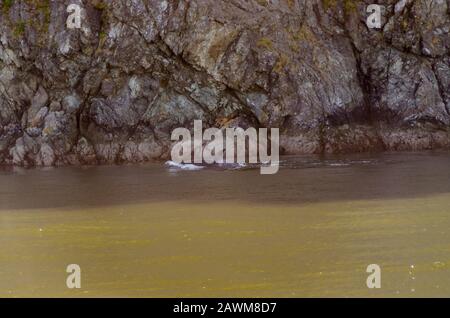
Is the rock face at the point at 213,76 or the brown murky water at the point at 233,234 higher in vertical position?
the rock face at the point at 213,76

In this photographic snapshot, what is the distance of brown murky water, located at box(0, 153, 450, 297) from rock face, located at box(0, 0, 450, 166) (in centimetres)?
530

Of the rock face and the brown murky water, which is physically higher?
the rock face

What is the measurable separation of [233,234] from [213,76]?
1450 centimetres

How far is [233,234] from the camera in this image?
1333 centimetres

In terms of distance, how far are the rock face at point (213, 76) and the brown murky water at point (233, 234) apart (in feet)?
17.4

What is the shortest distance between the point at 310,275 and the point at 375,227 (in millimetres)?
3253

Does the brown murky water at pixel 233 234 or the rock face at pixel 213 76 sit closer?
the brown murky water at pixel 233 234

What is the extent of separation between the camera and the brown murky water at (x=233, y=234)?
1050cm

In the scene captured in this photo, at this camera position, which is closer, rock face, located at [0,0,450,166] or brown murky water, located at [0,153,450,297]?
brown murky water, located at [0,153,450,297]

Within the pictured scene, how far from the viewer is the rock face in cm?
2681

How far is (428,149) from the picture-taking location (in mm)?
26594

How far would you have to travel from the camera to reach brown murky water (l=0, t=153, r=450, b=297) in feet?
34.4

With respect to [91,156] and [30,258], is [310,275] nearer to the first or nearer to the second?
[30,258]

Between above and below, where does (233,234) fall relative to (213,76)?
below
